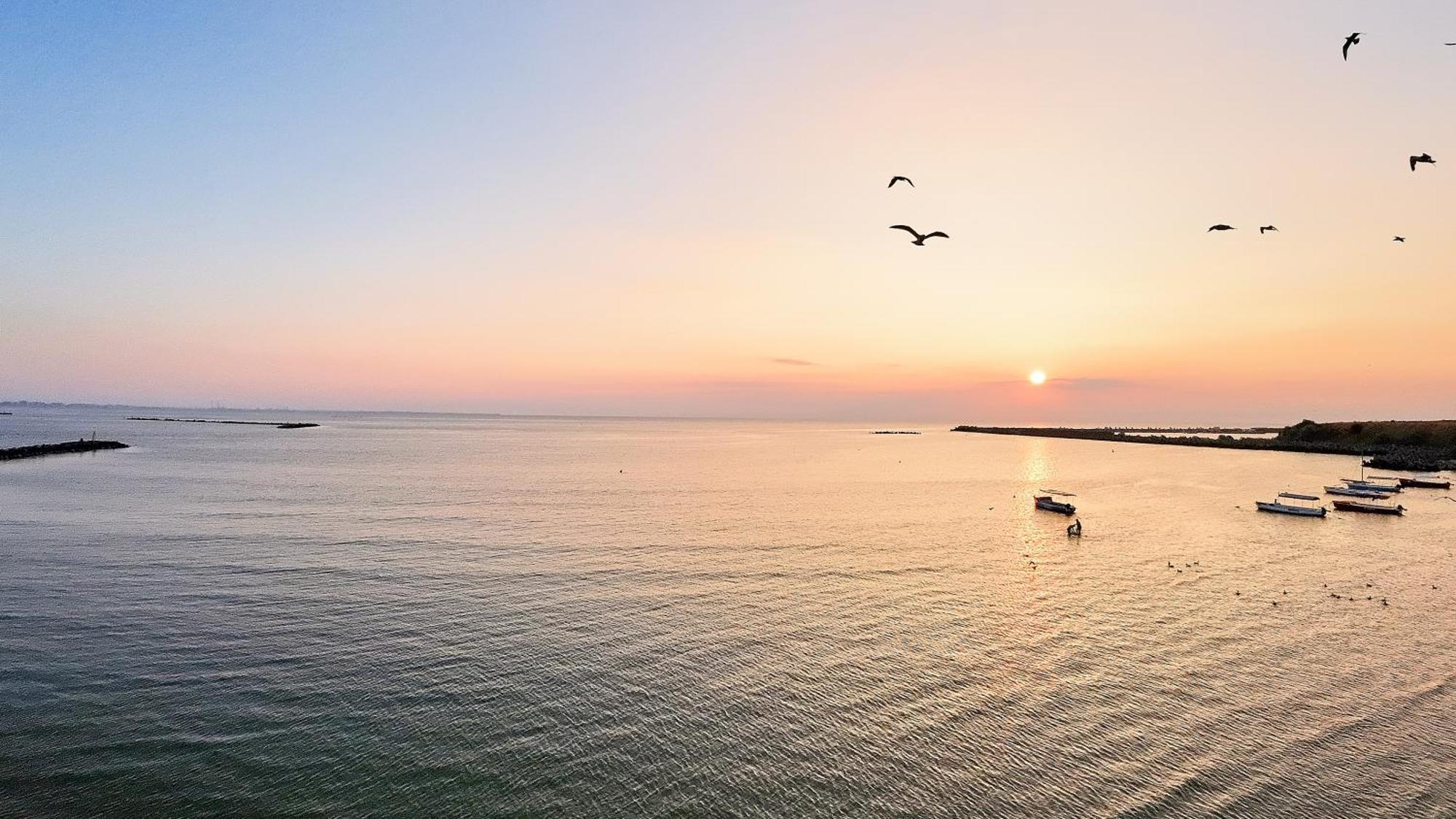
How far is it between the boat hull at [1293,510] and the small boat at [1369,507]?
A: 263cm

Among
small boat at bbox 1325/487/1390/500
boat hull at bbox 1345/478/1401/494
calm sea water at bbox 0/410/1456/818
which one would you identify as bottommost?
calm sea water at bbox 0/410/1456/818

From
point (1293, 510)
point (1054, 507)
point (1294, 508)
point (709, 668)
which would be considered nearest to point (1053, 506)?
point (1054, 507)

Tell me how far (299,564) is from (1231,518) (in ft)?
242

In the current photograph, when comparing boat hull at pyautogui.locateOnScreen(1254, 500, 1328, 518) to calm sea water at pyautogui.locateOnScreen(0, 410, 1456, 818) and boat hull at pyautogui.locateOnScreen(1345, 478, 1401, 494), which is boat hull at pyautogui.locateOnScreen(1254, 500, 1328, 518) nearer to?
calm sea water at pyautogui.locateOnScreen(0, 410, 1456, 818)

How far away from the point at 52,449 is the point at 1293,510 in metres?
163

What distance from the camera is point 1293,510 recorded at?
65.6 m

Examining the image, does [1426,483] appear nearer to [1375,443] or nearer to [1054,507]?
[1054,507]

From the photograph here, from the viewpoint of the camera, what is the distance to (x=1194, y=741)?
20.7 meters

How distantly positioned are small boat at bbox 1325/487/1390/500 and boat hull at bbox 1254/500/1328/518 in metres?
12.0

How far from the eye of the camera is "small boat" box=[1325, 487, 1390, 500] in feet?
246

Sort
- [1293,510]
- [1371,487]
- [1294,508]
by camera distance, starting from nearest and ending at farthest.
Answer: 1. [1293,510]
2. [1294,508]
3. [1371,487]

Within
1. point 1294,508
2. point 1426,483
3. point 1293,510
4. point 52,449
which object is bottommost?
point 1293,510

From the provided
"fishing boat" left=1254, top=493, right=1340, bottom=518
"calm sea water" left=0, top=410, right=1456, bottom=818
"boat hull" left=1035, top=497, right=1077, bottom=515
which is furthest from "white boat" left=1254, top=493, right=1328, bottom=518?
"boat hull" left=1035, top=497, right=1077, bottom=515

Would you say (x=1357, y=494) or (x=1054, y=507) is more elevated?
(x=1357, y=494)
